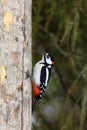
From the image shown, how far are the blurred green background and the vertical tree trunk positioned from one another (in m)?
0.70

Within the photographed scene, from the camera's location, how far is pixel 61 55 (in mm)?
5191

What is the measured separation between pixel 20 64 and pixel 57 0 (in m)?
1.26

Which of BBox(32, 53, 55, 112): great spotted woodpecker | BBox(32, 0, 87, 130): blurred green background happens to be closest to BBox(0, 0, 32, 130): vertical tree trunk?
BBox(32, 53, 55, 112): great spotted woodpecker

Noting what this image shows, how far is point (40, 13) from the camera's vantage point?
4875 millimetres

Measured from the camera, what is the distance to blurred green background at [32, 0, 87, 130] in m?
4.53

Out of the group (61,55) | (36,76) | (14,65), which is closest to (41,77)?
(36,76)

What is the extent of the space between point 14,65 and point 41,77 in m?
0.57

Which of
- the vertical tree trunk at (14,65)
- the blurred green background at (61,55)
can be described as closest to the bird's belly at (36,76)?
the vertical tree trunk at (14,65)

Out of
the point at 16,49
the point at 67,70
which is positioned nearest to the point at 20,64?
the point at 16,49

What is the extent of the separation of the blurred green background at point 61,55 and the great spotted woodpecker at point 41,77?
256 millimetres

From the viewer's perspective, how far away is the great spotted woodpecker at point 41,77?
3.92m

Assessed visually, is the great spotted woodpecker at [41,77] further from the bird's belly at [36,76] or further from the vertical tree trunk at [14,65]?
the vertical tree trunk at [14,65]

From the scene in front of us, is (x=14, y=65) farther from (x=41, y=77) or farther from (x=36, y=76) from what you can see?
(x=41, y=77)

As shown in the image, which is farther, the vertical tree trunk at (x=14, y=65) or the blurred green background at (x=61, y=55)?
the blurred green background at (x=61, y=55)
